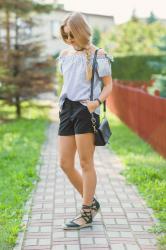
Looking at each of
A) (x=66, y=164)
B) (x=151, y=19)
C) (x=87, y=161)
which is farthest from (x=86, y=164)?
(x=151, y=19)

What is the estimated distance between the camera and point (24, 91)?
18422mm

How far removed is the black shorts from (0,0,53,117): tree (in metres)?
12.0

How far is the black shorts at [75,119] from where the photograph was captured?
19.0ft

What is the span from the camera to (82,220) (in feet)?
19.7

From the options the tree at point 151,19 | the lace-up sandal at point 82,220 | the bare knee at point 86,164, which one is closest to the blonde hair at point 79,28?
the bare knee at point 86,164

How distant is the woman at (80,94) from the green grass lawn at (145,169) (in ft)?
3.12

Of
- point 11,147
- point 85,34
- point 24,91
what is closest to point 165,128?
point 11,147

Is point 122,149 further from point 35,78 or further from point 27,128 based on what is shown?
point 35,78

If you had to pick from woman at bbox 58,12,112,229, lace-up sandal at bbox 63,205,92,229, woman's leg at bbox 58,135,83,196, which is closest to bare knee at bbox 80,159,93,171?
woman at bbox 58,12,112,229

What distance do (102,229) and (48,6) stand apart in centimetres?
1382

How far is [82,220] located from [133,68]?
28.6 metres

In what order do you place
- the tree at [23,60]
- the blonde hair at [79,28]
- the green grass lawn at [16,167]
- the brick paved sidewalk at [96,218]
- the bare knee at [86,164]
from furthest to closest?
1. the tree at [23,60]
2. the green grass lawn at [16,167]
3. the bare knee at [86,164]
4. the blonde hair at [79,28]
5. the brick paved sidewalk at [96,218]

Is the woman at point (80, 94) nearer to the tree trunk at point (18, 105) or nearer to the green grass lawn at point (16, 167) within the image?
the green grass lawn at point (16, 167)

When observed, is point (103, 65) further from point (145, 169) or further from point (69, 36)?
point (145, 169)
